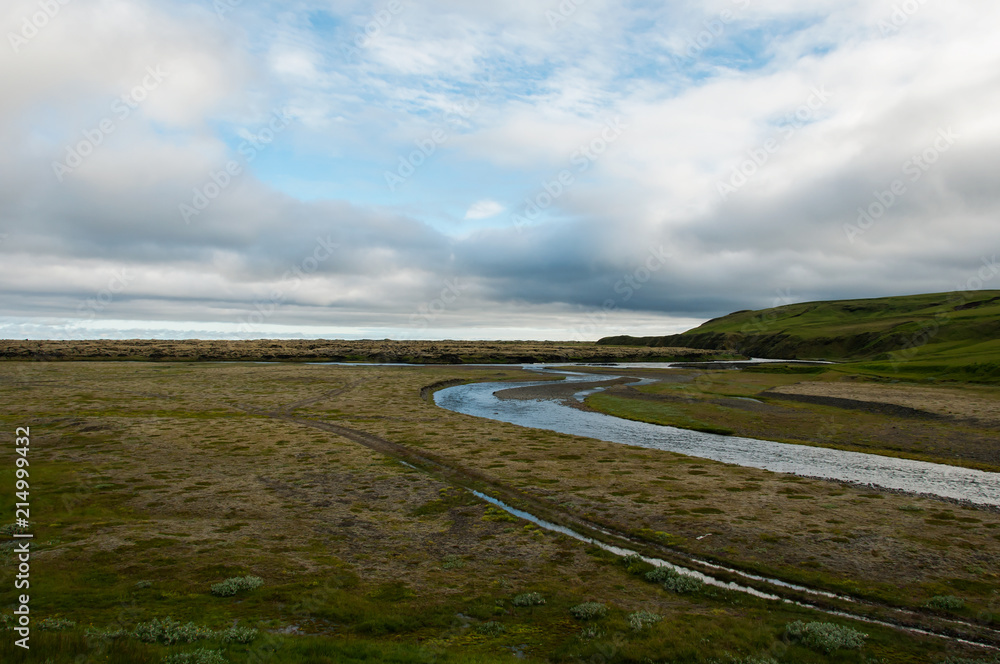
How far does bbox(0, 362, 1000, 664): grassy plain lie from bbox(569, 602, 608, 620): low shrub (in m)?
0.43

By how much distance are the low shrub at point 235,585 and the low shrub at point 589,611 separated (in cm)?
1061

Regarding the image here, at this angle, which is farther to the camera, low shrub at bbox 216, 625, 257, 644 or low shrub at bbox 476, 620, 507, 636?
low shrub at bbox 476, 620, 507, 636

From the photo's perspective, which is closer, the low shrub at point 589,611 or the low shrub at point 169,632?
the low shrub at point 169,632

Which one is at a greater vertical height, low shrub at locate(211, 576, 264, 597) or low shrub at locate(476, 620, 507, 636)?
low shrub at locate(211, 576, 264, 597)

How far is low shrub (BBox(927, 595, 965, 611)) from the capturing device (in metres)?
16.3

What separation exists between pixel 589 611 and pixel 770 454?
1263 inches

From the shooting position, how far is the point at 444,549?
2198cm

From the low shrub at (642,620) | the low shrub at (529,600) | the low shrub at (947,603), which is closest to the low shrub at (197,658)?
the low shrub at (529,600)

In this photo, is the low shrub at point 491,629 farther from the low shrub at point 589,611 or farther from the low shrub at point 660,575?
the low shrub at point 660,575

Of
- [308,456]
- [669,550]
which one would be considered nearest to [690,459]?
[669,550]

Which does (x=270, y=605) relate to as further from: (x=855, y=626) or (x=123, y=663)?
(x=855, y=626)

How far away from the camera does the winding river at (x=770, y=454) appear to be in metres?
31.9

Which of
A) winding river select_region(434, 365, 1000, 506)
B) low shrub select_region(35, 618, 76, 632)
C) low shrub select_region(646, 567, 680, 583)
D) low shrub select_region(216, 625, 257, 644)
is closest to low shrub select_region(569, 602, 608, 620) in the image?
low shrub select_region(646, 567, 680, 583)

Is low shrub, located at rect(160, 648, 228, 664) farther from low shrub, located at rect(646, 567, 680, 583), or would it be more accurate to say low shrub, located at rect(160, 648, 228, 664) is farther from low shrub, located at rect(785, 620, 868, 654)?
low shrub, located at rect(785, 620, 868, 654)
